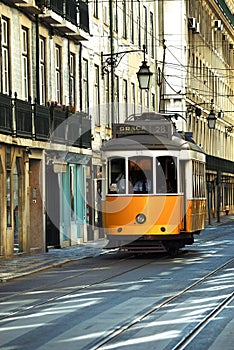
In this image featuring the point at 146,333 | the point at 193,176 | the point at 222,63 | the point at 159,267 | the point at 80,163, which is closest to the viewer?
the point at 146,333

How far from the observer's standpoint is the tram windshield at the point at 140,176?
2961 cm

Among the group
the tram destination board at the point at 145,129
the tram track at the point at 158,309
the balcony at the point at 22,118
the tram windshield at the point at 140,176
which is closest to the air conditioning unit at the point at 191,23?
the balcony at the point at 22,118

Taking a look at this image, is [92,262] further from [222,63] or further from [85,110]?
[222,63]

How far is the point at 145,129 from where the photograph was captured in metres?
30.6

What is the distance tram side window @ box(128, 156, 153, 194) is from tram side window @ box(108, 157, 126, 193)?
18 cm

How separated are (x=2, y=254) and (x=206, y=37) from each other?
5207 cm

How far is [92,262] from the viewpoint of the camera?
2970 cm

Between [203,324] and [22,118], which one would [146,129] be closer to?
[22,118]

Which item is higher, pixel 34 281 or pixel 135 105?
pixel 135 105

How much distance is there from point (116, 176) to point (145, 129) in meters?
1.59

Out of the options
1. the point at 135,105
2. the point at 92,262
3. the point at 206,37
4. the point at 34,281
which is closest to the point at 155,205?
the point at 92,262

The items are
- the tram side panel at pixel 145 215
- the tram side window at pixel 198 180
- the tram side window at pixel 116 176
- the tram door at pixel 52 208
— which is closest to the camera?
the tram side panel at pixel 145 215

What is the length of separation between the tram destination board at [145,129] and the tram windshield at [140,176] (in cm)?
88

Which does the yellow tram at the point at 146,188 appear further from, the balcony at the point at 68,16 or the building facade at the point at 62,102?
the balcony at the point at 68,16
